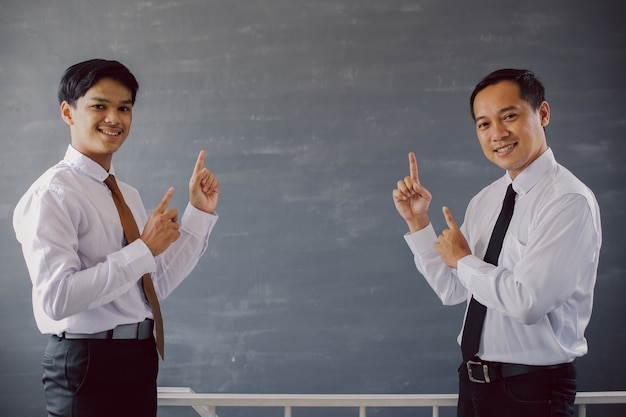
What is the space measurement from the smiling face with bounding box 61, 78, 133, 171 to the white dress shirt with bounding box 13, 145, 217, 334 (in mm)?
42

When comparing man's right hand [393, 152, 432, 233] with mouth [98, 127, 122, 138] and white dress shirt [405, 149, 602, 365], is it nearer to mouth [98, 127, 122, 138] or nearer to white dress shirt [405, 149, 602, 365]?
white dress shirt [405, 149, 602, 365]

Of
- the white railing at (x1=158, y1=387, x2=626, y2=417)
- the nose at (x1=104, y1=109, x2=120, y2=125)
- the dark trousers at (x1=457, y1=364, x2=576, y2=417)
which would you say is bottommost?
the white railing at (x1=158, y1=387, x2=626, y2=417)

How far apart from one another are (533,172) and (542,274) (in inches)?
12.7

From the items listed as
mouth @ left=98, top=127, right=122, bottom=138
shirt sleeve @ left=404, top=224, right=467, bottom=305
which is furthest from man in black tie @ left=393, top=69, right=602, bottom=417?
mouth @ left=98, top=127, right=122, bottom=138

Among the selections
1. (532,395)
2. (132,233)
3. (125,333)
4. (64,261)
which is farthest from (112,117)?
(532,395)

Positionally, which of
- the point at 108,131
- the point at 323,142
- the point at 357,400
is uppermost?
the point at 323,142

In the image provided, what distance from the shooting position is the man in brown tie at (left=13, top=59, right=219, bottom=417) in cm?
154

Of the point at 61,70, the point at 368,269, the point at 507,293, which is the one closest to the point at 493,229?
the point at 507,293

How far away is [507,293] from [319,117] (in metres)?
1.91

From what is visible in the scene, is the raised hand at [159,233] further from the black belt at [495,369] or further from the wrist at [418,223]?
the black belt at [495,369]

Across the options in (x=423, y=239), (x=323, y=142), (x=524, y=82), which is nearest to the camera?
(x=524, y=82)

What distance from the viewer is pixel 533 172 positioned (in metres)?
1.66

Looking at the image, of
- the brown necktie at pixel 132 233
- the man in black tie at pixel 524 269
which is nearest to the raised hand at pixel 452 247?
the man in black tie at pixel 524 269

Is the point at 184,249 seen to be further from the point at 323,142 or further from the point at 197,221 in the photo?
the point at 323,142
